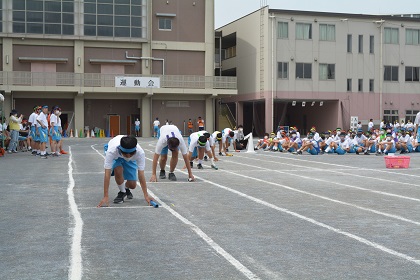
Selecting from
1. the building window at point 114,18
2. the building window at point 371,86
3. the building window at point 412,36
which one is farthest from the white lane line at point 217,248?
the building window at point 412,36

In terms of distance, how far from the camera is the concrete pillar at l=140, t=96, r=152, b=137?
57.8m

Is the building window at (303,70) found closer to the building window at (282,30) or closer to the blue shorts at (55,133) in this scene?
the building window at (282,30)

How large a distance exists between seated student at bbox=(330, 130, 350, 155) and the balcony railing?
1137 inches

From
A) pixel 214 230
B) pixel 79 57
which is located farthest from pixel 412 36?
pixel 214 230

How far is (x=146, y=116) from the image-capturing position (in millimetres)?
57969

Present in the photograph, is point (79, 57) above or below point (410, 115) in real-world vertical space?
above

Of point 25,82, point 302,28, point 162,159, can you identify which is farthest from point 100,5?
point 162,159

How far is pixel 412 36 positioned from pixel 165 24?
2384 cm

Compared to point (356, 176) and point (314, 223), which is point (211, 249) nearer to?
point (314, 223)

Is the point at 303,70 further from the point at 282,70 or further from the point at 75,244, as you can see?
the point at 75,244

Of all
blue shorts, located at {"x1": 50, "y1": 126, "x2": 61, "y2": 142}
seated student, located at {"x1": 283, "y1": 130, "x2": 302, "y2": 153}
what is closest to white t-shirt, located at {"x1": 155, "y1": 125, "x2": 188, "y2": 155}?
blue shorts, located at {"x1": 50, "y1": 126, "x2": 61, "y2": 142}

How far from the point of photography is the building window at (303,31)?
187ft

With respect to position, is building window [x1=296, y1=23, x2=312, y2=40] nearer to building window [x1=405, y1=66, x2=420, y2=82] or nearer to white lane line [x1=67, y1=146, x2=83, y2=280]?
building window [x1=405, y1=66, x2=420, y2=82]

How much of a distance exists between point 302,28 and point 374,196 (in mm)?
46153
